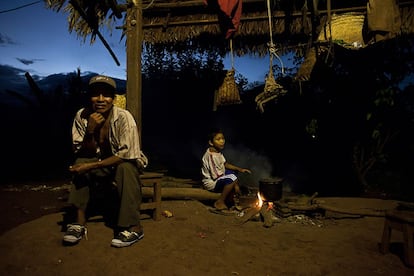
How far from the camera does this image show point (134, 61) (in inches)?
179

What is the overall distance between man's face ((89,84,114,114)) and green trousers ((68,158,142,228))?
603mm

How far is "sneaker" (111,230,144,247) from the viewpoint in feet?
9.82

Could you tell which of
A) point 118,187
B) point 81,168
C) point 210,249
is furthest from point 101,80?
point 210,249

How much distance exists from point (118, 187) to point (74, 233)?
636 mm

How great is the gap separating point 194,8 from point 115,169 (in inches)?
144

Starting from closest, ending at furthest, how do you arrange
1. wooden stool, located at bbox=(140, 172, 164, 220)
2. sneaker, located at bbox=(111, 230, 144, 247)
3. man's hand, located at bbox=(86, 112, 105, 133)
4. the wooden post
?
sneaker, located at bbox=(111, 230, 144, 247), man's hand, located at bbox=(86, 112, 105, 133), wooden stool, located at bbox=(140, 172, 164, 220), the wooden post

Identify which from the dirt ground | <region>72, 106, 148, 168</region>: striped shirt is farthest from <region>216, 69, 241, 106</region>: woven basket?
<region>72, 106, 148, 168</region>: striped shirt

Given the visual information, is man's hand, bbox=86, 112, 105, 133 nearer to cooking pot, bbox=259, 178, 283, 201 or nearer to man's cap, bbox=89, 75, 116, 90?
man's cap, bbox=89, 75, 116, 90

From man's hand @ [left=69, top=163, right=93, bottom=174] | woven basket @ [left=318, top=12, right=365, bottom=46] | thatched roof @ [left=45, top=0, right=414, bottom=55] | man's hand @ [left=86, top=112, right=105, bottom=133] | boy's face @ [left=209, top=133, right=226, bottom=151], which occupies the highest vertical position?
thatched roof @ [left=45, top=0, right=414, bottom=55]

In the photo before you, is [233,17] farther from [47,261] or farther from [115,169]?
[47,261]

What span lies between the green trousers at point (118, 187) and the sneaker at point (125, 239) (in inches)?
3.3

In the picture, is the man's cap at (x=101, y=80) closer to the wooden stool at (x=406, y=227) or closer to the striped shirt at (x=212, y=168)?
the striped shirt at (x=212, y=168)

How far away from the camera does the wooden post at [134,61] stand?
14.8 feet

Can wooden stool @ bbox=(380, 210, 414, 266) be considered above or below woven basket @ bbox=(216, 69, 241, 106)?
below
